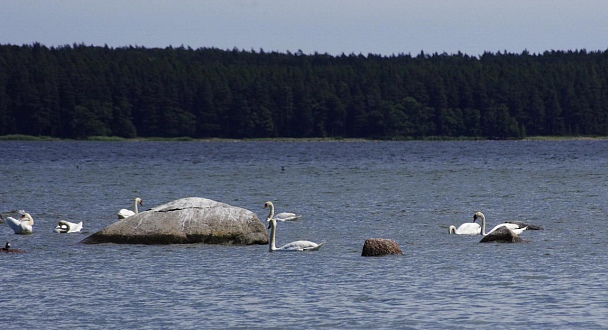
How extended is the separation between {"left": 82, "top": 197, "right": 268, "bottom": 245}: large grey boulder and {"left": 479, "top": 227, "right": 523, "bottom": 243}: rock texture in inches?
237

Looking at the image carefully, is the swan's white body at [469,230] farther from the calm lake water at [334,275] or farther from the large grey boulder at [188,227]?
the large grey boulder at [188,227]

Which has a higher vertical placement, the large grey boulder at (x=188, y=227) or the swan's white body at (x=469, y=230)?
the large grey boulder at (x=188, y=227)

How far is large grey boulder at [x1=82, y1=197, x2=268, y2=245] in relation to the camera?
26781 mm

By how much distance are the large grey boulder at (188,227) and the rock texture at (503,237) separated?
6.02 metres

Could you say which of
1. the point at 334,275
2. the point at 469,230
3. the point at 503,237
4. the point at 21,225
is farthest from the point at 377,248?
the point at 21,225

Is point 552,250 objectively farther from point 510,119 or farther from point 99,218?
point 510,119

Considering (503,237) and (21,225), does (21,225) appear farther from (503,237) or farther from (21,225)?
(503,237)

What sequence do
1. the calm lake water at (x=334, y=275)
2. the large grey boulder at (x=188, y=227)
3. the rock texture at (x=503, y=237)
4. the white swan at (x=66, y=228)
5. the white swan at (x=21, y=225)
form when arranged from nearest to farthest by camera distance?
the calm lake water at (x=334, y=275) < the large grey boulder at (x=188, y=227) < the rock texture at (x=503, y=237) < the white swan at (x=21, y=225) < the white swan at (x=66, y=228)

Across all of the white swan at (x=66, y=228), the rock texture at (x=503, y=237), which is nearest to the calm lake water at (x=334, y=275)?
the rock texture at (x=503, y=237)

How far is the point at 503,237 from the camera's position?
27.3m

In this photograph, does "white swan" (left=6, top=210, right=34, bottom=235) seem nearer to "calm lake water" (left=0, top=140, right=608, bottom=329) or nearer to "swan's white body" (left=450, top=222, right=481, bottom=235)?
"calm lake water" (left=0, top=140, right=608, bottom=329)

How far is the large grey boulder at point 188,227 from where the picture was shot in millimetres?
26781

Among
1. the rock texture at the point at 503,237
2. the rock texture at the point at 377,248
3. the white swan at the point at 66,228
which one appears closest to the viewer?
the rock texture at the point at 377,248

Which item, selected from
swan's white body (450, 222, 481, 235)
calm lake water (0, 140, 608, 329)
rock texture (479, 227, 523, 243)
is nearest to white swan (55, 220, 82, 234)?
calm lake water (0, 140, 608, 329)
